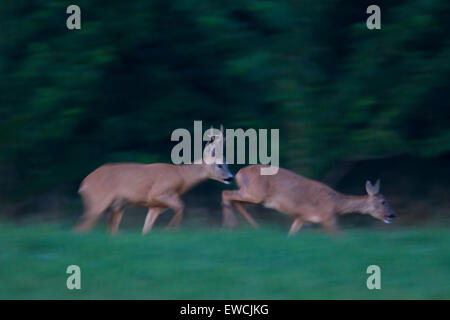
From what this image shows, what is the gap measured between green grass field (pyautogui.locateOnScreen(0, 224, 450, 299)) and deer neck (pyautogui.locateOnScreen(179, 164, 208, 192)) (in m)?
2.81

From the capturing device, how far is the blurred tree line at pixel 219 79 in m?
11.5

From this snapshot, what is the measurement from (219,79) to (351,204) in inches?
110

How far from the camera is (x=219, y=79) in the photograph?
1280 cm

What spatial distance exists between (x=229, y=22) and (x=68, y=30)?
225 cm

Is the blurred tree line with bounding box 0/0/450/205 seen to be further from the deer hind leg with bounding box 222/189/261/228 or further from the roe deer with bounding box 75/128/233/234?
the roe deer with bounding box 75/128/233/234

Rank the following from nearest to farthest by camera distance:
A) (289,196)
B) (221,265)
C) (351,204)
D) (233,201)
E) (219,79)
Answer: (221,265) → (289,196) → (233,201) → (351,204) → (219,79)

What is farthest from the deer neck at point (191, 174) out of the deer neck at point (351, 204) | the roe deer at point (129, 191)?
the deer neck at point (351, 204)

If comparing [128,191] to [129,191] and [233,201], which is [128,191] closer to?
[129,191]

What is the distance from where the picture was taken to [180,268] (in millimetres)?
7098

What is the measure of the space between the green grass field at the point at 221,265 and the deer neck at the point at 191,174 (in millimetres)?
2813

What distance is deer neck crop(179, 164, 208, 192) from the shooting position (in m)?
11.6

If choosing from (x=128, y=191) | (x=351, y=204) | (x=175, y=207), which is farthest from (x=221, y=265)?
(x=351, y=204)

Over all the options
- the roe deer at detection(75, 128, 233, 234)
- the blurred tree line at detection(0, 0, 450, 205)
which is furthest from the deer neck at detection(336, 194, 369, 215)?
the roe deer at detection(75, 128, 233, 234)
